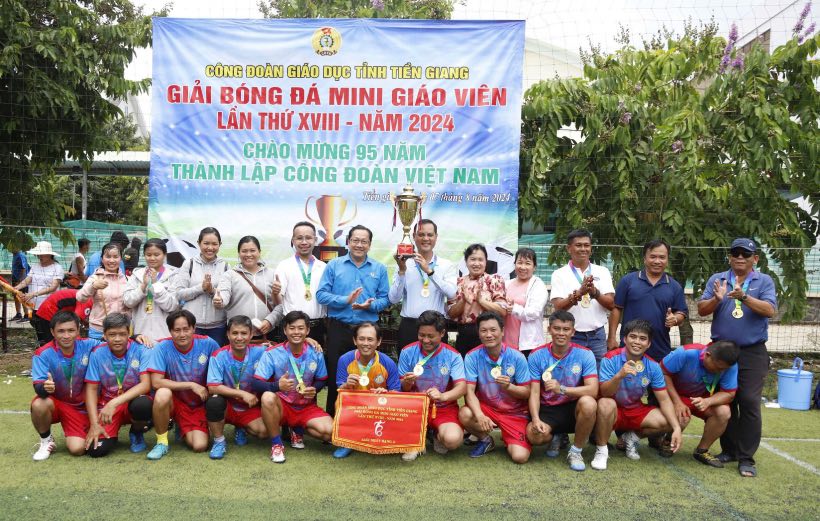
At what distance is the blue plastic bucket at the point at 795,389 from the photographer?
19.8ft

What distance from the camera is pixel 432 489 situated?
151 inches

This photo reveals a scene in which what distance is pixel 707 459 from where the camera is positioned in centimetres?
439

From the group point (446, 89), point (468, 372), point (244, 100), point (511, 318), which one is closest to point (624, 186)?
point (446, 89)

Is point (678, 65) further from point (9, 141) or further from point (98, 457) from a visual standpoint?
point (9, 141)

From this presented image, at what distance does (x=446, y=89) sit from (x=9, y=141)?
4870mm

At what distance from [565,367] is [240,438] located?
221cm

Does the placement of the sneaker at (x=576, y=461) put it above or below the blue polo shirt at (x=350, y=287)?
below

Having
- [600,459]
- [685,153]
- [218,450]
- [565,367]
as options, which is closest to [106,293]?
[218,450]

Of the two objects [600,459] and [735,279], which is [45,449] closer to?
[600,459]

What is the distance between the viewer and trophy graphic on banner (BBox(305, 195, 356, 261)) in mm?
6316

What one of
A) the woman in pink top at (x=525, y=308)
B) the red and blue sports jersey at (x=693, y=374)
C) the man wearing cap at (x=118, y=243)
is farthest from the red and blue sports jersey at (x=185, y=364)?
the red and blue sports jersey at (x=693, y=374)

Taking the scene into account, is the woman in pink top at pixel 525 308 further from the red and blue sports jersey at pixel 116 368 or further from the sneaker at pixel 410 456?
the red and blue sports jersey at pixel 116 368

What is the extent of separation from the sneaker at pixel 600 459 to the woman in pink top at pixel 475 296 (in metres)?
1.08

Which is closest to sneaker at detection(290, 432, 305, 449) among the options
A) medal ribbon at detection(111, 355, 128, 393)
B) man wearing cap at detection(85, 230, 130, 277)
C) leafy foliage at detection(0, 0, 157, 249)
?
medal ribbon at detection(111, 355, 128, 393)
